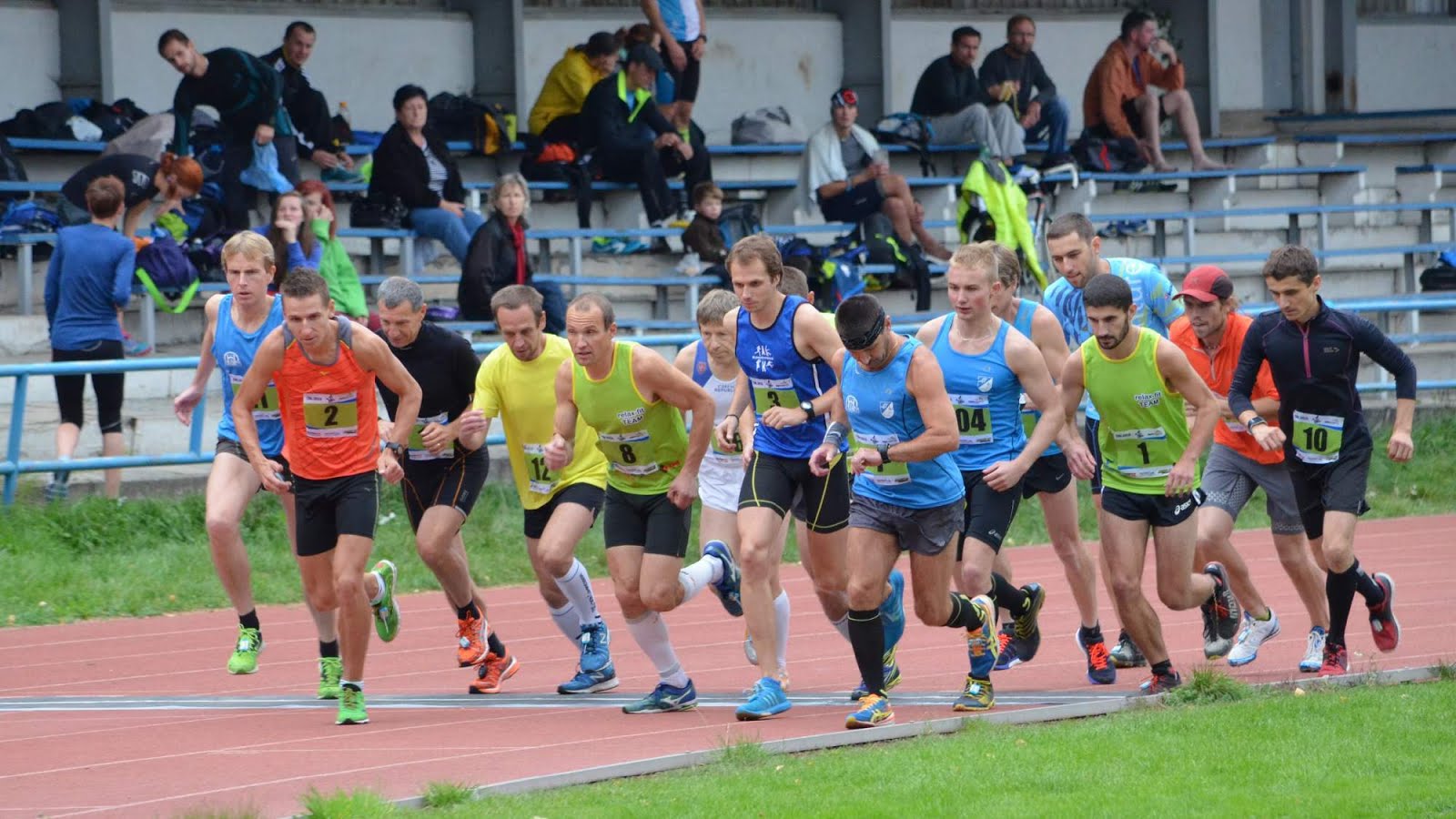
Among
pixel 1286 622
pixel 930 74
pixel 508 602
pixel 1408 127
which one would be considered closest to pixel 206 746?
pixel 508 602

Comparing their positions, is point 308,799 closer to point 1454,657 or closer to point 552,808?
point 552,808

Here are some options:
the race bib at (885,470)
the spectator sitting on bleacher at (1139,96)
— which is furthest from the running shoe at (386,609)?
the spectator sitting on bleacher at (1139,96)

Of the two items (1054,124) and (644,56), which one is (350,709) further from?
(1054,124)

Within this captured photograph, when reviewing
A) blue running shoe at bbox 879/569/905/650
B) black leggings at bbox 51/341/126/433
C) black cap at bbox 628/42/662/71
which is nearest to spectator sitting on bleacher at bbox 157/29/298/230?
black leggings at bbox 51/341/126/433

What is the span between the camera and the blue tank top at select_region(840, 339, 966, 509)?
827 centimetres

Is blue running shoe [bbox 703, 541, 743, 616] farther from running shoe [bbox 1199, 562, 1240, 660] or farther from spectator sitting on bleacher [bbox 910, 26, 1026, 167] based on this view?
spectator sitting on bleacher [bbox 910, 26, 1026, 167]

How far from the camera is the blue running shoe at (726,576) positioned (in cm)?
973

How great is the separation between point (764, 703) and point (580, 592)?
1393 millimetres

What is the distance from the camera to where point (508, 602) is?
12883mm

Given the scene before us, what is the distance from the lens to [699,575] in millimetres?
9414

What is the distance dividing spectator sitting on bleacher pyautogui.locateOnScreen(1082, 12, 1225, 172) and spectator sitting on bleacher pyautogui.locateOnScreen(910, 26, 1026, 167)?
161cm

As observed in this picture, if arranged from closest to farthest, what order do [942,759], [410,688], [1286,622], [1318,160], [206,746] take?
[942,759] → [206,746] → [410,688] → [1286,622] → [1318,160]

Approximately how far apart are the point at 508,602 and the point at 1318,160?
1614cm

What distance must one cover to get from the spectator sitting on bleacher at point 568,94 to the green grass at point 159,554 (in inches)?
217
